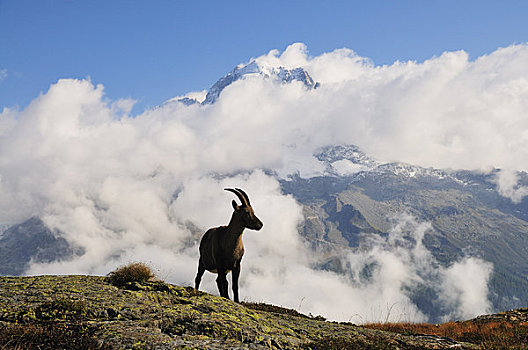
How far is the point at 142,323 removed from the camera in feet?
24.6

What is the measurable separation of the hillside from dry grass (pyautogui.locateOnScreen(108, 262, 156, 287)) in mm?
342

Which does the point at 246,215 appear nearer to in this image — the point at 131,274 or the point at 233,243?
the point at 233,243

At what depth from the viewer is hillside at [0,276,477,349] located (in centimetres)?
620

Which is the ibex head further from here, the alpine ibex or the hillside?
the hillside

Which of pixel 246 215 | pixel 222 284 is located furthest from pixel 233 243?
pixel 222 284

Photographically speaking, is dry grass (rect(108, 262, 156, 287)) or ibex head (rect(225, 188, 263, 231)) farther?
ibex head (rect(225, 188, 263, 231))

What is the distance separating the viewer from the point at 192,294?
10.4 meters

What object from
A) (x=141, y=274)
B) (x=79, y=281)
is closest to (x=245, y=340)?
(x=141, y=274)

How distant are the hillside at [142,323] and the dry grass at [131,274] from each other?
34 cm

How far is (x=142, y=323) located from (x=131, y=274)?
4.17 m

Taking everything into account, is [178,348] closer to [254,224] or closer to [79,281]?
[79,281]

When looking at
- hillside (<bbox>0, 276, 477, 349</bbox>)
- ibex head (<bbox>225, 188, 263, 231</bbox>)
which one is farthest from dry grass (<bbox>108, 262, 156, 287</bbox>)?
ibex head (<bbox>225, 188, 263, 231</bbox>)

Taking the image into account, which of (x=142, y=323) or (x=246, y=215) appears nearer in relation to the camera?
(x=142, y=323)

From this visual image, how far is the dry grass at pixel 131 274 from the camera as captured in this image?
1108 cm
